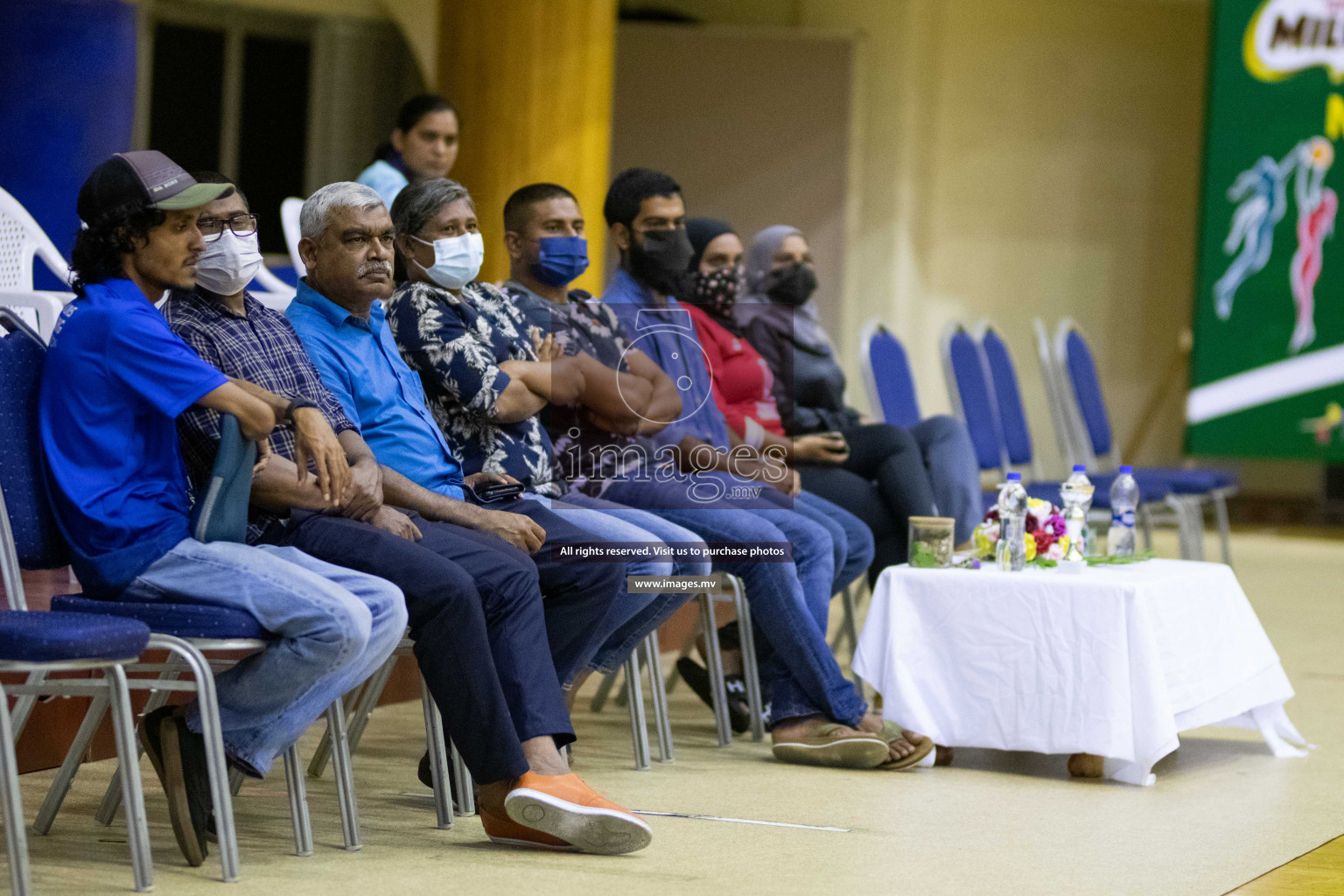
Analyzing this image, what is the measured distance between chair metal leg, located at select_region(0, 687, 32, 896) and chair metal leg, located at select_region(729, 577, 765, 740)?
1.89m

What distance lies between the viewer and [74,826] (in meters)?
2.87

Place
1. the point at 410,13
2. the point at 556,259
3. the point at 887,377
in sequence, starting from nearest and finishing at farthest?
the point at 556,259
the point at 887,377
the point at 410,13

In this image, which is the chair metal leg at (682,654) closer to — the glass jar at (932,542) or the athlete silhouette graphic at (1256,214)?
the glass jar at (932,542)

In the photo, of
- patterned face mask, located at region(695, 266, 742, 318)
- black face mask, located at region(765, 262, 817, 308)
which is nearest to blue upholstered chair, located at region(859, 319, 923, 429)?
black face mask, located at region(765, 262, 817, 308)

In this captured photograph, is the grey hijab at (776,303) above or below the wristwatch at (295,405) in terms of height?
above

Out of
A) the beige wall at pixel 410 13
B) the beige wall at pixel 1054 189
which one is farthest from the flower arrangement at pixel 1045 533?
the beige wall at pixel 1054 189

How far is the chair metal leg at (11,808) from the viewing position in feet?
7.23

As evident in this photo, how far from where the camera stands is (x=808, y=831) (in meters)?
3.04

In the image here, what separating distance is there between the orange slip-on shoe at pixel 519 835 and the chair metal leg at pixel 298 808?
29 cm

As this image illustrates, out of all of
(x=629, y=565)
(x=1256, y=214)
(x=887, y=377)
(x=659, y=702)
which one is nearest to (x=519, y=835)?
(x=629, y=565)

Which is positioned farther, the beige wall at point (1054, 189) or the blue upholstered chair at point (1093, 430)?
the beige wall at point (1054, 189)

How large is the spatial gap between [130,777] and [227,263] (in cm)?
89

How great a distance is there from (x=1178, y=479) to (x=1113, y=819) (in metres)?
3.36

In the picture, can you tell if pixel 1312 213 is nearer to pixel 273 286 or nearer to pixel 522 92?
pixel 522 92
